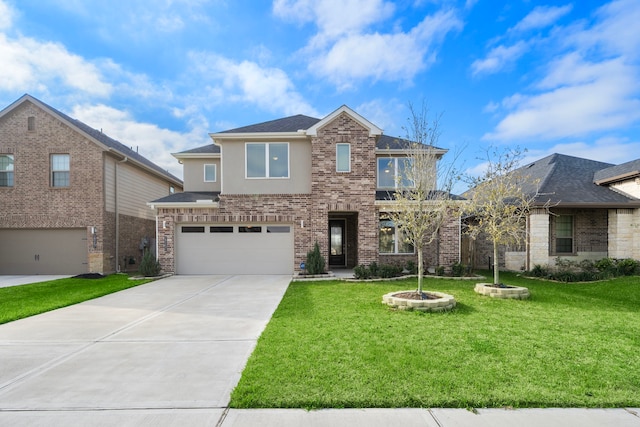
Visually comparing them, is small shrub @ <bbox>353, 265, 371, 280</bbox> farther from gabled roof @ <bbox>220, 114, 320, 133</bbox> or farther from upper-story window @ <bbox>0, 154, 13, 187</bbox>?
upper-story window @ <bbox>0, 154, 13, 187</bbox>

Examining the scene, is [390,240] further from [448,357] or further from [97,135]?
[97,135]

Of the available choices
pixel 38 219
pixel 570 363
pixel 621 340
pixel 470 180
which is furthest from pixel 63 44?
pixel 621 340

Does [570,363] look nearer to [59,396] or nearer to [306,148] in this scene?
[59,396]

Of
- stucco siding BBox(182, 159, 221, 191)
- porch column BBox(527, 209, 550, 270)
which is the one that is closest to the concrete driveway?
stucco siding BBox(182, 159, 221, 191)

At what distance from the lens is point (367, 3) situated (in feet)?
37.1

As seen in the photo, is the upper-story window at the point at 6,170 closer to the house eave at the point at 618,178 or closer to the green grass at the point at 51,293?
the green grass at the point at 51,293

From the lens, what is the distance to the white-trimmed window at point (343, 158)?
499 inches

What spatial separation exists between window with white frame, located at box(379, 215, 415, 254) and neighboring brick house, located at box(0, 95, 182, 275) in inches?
481

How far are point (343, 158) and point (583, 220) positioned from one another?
10.8 m

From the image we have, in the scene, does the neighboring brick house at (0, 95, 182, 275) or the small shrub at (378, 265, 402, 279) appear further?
the neighboring brick house at (0, 95, 182, 275)

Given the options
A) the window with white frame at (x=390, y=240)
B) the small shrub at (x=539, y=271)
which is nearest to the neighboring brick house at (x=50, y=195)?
the window with white frame at (x=390, y=240)

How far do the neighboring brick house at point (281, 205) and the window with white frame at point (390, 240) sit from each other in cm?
23

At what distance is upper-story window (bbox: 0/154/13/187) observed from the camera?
1324 cm

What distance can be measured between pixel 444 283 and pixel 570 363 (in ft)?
20.8
